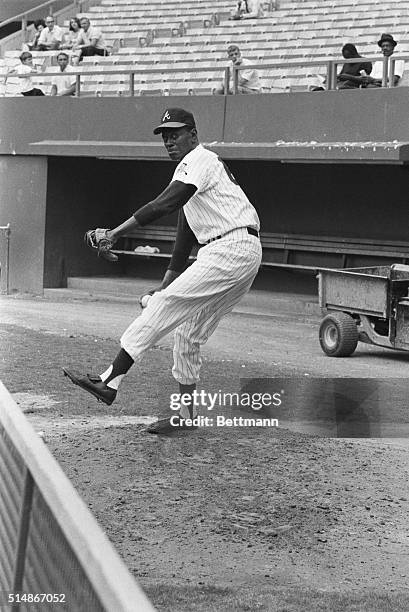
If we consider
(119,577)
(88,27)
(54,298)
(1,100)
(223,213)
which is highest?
(88,27)

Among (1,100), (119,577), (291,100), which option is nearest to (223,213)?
(119,577)

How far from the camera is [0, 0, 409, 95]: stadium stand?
18797 millimetres

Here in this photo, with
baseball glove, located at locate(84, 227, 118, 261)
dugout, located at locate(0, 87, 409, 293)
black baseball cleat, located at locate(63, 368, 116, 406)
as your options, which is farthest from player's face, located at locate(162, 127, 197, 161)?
dugout, located at locate(0, 87, 409, 293)

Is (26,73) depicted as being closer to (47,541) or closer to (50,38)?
(50,38)

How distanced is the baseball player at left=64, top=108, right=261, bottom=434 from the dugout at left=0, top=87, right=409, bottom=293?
8.39 m

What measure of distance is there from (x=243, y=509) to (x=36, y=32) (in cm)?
2029

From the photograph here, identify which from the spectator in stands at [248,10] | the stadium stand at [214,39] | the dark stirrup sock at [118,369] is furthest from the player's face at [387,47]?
the dark stirrup sock at [118,369]

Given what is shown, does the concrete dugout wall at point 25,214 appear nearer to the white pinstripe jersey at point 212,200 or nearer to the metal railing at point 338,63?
the metal railing at point 338,63

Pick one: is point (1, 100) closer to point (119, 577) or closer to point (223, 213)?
point (223, 213)

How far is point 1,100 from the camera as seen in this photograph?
2094cm

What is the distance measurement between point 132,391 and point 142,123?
10058 millimetres

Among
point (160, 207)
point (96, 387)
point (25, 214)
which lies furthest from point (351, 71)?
point (96, 387)

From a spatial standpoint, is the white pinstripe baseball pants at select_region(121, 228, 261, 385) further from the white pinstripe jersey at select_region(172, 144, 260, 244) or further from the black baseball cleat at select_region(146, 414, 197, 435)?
the black baseball cleat at select_region(146, 414, 197, 435)

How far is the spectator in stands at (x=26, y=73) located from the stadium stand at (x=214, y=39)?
27 centimetres
